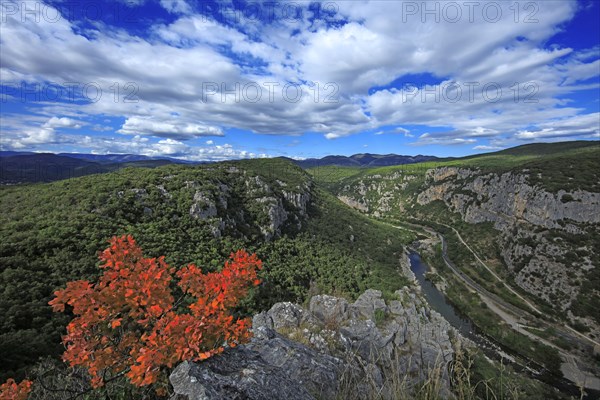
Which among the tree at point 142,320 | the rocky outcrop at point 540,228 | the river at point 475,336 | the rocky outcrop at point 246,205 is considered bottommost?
the river at point 475,336

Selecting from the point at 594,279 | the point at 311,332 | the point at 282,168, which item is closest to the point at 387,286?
the point at 594,279

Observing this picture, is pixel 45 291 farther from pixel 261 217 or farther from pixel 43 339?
pixel 261 217

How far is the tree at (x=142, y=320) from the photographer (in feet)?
13.6

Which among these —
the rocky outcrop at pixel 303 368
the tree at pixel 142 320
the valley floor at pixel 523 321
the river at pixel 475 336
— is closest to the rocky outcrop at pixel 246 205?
the river at pixel 475 336

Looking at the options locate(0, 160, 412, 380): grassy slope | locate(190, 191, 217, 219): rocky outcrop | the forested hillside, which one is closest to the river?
locate(0, 160, 412, 380): grassy slope

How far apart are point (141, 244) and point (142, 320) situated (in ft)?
125

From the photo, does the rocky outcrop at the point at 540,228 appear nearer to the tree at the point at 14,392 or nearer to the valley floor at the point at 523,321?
the valley floor at the point at 523,321

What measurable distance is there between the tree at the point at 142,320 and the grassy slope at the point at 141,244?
2036 cm

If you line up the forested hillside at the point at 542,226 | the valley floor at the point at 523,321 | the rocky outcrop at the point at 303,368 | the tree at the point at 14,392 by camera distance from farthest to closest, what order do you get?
the forested hillside at the point at 542,226
the valley floor at the point at 523,321
the tree at the point at 14,392
the rocky outcrop at the point at 303,368

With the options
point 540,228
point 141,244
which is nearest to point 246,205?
point 141,244

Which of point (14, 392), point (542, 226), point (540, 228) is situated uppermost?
point (14, 392)

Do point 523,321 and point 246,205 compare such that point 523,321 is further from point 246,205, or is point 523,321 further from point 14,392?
point 14,392

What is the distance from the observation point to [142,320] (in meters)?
→ 4.32

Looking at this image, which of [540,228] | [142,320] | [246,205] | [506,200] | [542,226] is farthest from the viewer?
[506,200]
